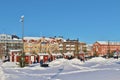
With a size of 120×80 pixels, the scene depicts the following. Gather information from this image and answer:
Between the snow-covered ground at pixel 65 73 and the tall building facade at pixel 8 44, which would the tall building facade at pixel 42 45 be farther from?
the snow-covered ground at pixel 65 73

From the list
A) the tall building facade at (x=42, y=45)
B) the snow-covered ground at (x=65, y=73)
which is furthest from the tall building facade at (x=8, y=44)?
the snow-covered ground at (x=65, y=73)

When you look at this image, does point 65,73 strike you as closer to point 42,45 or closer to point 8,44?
point 8,44

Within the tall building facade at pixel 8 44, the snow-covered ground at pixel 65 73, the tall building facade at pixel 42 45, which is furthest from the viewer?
the tall building facade at pixel 42 45

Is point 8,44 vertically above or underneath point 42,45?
above

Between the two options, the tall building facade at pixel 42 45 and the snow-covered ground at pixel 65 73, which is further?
the tall building facade at pixel 42 45

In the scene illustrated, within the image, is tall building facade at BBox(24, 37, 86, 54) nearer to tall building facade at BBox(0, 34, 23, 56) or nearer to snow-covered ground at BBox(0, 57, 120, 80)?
tall building facade at BBox(0, 34, 23, 56)

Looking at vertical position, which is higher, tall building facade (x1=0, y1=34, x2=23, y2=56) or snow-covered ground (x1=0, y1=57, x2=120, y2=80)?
tall building facade (x1=0, y1=34, x2=23, y2=56)

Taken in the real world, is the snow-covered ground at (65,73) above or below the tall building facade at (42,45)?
below

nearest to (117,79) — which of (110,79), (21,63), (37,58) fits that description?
(110,79)

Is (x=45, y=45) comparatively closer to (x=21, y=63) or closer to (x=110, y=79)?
(x=21, y=63)

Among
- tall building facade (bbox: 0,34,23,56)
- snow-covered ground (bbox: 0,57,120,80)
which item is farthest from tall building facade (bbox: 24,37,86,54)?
snow-covered ground (bbox: 0,57,120,80)

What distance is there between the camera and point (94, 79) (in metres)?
18.6

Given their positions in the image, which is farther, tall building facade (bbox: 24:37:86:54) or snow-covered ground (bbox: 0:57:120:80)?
tall building facade (bbox: 24:37:86:54)

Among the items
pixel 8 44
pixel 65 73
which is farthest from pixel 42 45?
pixel 65 73
